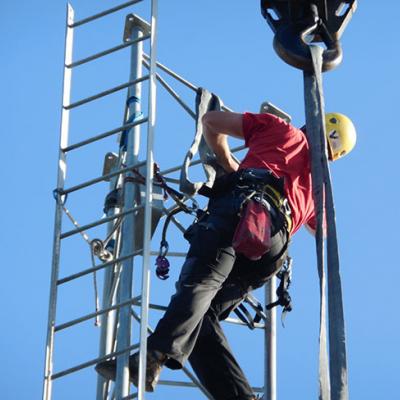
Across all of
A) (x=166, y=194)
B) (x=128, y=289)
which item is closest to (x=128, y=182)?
(x=166, y=194)

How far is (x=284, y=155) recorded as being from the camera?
937 cm

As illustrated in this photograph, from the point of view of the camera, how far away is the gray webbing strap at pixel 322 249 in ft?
23.1

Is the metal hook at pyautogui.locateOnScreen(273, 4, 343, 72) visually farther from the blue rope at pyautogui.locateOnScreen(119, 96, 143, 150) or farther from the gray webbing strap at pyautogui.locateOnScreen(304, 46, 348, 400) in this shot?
the blue rope at pyautogui.locateOnScreen(119, 96, 143, 150)

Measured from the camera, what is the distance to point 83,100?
31.3 ft

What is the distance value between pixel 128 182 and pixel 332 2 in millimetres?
1923

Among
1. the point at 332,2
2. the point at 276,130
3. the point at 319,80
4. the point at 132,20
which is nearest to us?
the point at 319,80

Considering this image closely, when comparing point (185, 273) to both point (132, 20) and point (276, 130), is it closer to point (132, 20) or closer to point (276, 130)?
point (276, 130)

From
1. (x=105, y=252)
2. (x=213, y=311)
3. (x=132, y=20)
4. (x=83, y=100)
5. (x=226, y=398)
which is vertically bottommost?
(x=226, y=398)

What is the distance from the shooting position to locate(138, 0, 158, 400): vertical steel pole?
8.32 m

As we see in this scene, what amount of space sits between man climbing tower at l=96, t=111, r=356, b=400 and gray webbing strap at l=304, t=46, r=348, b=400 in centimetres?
101

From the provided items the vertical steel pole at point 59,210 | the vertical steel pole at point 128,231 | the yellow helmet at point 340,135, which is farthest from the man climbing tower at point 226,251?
the yellow helmet at point 340,135

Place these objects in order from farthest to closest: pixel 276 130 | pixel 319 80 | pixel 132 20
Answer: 1. pixel 132 20
2. pixel 276 130
3. pixel 319 80

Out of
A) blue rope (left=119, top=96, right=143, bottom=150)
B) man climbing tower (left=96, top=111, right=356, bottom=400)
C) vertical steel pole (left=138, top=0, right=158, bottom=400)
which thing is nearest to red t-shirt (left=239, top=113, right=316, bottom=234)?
man climbing tower (left=96, top=111, right=356, bottom=400)

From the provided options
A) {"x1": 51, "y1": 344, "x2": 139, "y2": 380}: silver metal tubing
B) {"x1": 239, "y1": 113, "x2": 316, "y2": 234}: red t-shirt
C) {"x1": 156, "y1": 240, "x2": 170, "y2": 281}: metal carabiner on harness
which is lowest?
{"x1": 51, "y1": 344, "x2": 139, "y2": 380}: silver metal tubing
